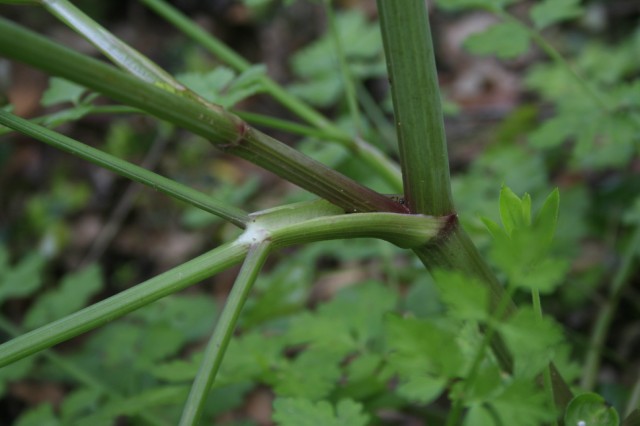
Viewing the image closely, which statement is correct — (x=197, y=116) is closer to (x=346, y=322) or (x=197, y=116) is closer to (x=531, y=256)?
(x=531, y=256)

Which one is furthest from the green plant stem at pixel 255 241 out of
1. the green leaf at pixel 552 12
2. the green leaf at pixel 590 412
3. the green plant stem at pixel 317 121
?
the green leaf at pixel 552 12

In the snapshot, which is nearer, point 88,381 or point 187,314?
point 88,381

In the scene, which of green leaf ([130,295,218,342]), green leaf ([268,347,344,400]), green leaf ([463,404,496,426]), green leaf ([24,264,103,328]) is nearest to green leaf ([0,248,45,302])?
green leaf ([24,264,103,328])

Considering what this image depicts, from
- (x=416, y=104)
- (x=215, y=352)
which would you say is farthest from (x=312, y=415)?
(x=416, y=104)

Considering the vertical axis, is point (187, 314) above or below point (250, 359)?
above

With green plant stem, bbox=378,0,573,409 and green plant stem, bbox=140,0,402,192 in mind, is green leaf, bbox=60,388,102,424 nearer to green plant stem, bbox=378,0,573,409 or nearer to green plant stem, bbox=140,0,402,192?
green plant stem, bbox=140,0,402,192

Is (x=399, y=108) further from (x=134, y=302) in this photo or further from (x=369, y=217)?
(x=134, y=302)
